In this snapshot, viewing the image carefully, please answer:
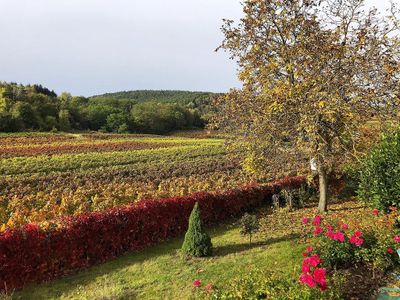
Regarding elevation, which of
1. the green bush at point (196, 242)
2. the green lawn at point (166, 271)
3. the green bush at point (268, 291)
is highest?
the green bush at point (268, 291)

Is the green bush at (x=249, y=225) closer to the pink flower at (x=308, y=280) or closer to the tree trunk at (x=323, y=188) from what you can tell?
the tree trunk at (x=323, y=188)

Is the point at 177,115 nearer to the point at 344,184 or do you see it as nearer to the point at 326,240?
the point at 344,184

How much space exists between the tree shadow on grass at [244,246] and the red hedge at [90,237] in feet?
7.92

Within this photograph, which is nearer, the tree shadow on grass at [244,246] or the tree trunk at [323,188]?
the tree shadow on grass at [244,246]

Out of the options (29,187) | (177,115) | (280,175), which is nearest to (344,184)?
(280,175)

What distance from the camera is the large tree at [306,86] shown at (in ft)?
39.0

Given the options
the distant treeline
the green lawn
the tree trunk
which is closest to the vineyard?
the green lawn

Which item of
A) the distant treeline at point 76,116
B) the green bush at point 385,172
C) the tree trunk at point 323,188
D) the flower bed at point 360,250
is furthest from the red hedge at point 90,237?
the distant treeline at point 76,116

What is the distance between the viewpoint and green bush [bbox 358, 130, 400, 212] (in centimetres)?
1048

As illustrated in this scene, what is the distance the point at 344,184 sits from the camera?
18469 millimetres

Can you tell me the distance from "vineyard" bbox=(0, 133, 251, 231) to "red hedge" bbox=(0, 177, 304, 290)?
37.2 inches

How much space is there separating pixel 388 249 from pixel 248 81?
828 centimetres

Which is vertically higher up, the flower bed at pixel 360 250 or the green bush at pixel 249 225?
the flower bed at pixel 360 250

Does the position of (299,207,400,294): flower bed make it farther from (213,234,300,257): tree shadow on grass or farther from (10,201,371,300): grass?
(213,234,300,257): tree shadow on grass
